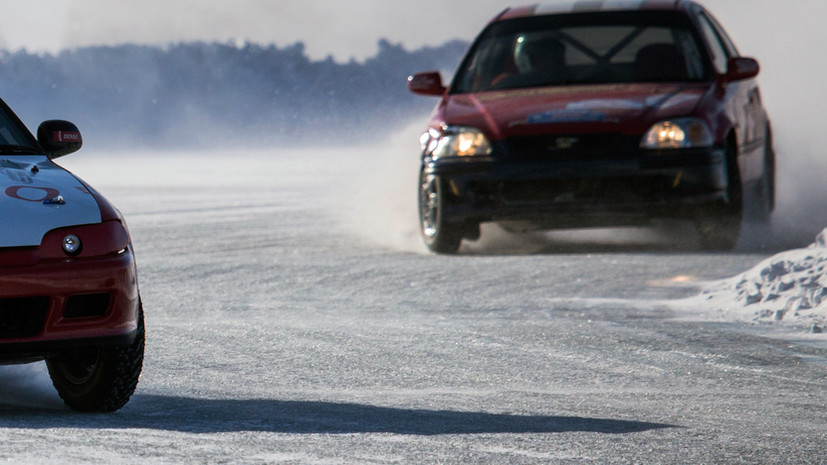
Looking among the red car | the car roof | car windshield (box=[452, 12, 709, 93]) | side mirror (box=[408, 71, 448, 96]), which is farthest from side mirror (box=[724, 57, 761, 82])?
side mirror (box=[408, 71, 448, 96])

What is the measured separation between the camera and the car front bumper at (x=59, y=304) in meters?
4.70

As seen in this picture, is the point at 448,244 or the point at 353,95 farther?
the point at 353,95

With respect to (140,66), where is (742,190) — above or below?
above

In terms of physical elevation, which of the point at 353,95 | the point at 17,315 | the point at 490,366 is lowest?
the point at 353,95

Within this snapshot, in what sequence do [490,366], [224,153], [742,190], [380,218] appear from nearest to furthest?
[490,366] → [742,190] → [380,218] → [224,153]

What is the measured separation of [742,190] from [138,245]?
4742 millimetres

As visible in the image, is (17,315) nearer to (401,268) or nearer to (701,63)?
(401,268)

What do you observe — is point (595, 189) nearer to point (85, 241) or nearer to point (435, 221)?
point (435, 221)

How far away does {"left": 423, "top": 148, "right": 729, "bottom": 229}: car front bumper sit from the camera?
31.7 feet

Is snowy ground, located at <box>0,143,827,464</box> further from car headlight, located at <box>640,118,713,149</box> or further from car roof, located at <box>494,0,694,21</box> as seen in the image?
car roof, located at <box>494,0,694,21</box>

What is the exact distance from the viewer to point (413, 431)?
4.70 meters

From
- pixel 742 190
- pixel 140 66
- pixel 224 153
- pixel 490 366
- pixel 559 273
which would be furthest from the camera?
pixel 140 66

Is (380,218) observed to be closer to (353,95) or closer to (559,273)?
(559,273)

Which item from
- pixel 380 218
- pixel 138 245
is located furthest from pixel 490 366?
pixel 380 218
